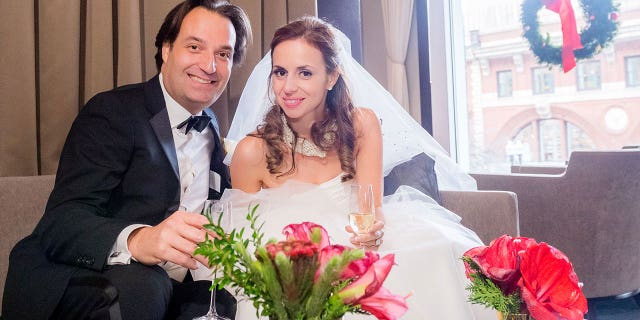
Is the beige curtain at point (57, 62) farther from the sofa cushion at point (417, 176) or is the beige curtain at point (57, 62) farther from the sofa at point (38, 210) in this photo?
the sofa cushion at point (417, 176)

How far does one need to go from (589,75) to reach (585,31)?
4.38m

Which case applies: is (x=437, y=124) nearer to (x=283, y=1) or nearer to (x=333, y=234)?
(x=283, y=1)

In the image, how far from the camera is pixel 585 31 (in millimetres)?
4348

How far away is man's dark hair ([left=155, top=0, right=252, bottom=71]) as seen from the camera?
2113 millimetres

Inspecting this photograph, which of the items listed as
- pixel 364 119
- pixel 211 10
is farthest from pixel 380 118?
pixel 211 10

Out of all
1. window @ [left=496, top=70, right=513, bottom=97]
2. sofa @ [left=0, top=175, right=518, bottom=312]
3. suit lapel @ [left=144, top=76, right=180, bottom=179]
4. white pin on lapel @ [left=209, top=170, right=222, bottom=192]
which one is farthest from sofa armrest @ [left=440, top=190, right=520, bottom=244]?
window @ [left=496, top=70, right=513, bottom=97]

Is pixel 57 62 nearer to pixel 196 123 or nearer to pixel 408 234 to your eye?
pixel 196 123

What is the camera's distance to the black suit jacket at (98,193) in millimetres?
1502

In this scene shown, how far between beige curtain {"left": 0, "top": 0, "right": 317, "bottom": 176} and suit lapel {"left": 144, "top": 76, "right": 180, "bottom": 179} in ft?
1.94

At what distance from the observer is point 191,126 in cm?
201

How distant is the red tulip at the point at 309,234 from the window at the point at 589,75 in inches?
322

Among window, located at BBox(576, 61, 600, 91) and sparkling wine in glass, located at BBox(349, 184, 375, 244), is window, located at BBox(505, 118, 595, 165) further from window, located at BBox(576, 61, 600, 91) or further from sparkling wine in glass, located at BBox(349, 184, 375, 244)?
sparkling wine in glass, located at BBox(349, 184, 375, 244)

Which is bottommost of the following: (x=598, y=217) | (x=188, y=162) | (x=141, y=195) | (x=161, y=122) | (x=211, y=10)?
(x=598, y=217)

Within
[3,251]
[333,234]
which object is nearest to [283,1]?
[333,234]
